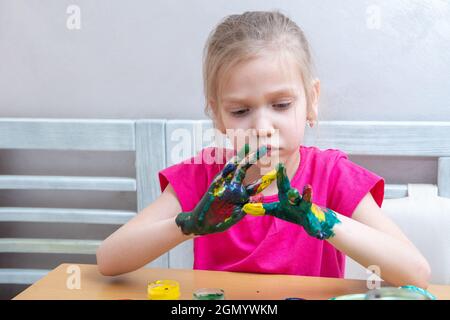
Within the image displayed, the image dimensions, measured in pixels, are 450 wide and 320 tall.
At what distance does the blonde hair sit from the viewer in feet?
3.20

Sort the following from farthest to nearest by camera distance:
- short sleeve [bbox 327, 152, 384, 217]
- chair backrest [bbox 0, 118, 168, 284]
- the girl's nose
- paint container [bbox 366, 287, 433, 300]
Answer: chair backrest [bbox 0, 118, 168, 284] < short sleeve [bbox 327, 152, 384, 217] < the girl's nose < paint container [bbox 366, 287, 433, 300]

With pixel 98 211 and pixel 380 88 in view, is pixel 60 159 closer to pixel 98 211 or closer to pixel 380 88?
pixel 98 211

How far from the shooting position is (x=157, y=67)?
1.58 metres

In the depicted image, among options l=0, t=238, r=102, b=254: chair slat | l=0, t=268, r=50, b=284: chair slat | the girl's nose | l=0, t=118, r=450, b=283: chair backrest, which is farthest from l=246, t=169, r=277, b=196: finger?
l=0, t=268, r=50, b=284: chair slat

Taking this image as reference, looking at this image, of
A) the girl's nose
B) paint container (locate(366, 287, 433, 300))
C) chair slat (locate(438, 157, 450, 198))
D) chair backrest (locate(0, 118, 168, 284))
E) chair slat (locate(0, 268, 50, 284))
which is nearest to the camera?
paint container (locate(366, 287, 433, 300))

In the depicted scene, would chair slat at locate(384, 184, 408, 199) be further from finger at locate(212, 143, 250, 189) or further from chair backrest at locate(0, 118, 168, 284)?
finger at locate(212, 143, 250, 189)

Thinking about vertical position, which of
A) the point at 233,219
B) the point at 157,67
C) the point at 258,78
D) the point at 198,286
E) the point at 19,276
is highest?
the point at 157,67

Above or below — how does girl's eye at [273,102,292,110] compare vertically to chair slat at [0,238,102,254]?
above

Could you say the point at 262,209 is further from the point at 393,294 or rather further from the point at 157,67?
the point at 157,67

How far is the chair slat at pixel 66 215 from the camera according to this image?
63.2 inches

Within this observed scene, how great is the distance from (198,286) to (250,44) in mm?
411

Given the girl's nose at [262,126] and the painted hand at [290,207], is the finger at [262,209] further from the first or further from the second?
the girl's nose at [262,126]

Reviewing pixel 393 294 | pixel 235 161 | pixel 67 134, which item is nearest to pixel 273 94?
pixel 235 161

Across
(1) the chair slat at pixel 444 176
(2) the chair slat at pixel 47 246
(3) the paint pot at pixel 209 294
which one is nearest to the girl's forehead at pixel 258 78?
(3) the paint pot at pixel 209 294
